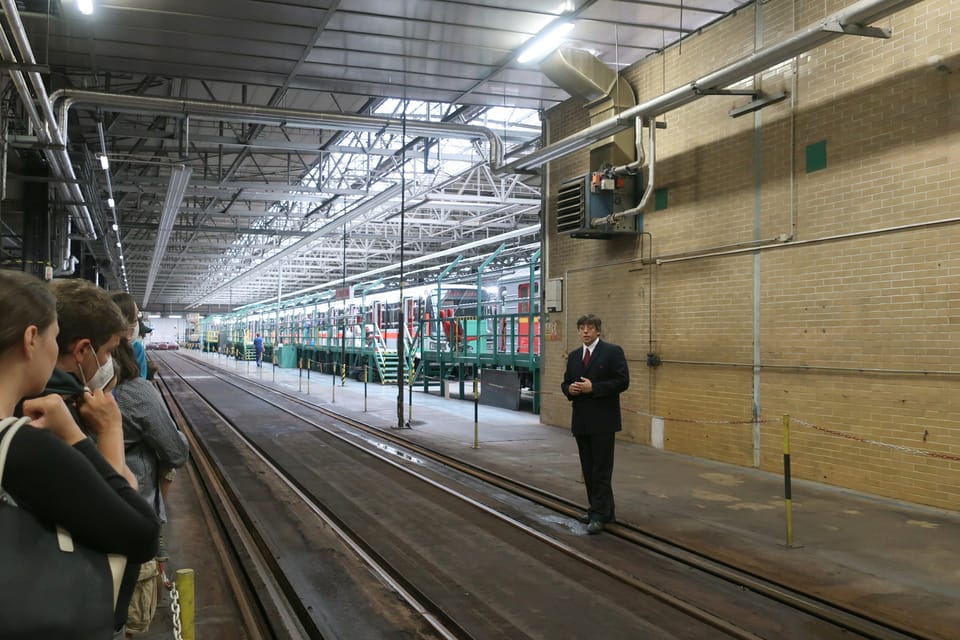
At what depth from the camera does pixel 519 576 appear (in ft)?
16.0

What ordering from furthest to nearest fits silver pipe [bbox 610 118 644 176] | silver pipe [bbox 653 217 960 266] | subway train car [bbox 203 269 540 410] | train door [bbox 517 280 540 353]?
1. train door [bbox 517 280 540 353]
2. subway train car [bbox 203 269 540 410]
3. silver pipe [bbox 610 118 644 176]
4. silver pipe [bbox 653 217 960 266]

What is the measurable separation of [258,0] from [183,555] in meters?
7.26

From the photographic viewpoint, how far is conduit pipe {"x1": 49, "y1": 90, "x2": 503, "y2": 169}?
36.0 ft

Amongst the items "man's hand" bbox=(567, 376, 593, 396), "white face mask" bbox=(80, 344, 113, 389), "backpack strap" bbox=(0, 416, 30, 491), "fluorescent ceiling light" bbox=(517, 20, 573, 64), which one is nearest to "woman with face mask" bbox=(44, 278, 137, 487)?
"white face mask" bbox=(80, 344, 113, 389)

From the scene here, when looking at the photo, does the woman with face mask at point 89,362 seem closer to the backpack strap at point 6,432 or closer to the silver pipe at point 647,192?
the backpack strap at point 6,432

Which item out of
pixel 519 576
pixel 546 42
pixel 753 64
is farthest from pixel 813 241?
pixel 519 576

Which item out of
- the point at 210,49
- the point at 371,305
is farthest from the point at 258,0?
the point at 371,305

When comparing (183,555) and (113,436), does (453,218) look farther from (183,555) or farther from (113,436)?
(113,436)

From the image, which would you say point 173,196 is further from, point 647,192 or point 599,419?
point 599,419

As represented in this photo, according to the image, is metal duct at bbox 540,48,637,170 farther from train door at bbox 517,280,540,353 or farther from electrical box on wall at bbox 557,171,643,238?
train door at bbox 517,280,540,353

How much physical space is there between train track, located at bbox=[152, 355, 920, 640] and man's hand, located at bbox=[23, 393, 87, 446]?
9.68 feet

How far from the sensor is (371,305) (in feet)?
84.0

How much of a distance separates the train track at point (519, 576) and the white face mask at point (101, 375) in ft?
7.14

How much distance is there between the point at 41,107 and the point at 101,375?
9626 millimetres
